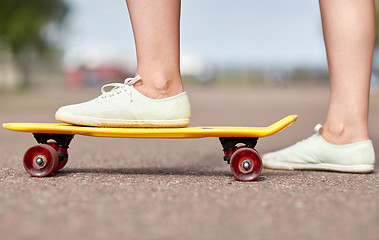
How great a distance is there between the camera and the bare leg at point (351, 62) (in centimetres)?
238

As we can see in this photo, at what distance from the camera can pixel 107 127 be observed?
214 centimetres

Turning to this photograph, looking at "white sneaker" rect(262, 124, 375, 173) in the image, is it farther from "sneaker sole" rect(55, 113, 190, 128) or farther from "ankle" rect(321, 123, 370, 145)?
"sneaker sole" rect(55, 113, 190, 128)

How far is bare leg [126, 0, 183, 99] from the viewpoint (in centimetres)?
216

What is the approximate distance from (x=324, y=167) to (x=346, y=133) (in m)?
0.20

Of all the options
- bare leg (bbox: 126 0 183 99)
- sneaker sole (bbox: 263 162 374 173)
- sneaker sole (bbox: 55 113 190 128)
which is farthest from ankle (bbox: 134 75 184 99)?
sneaker sole (bbox: 263 162 374 173)

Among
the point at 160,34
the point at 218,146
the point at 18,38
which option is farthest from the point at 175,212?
the point at 18,38

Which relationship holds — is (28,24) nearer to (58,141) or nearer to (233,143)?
(58,141)

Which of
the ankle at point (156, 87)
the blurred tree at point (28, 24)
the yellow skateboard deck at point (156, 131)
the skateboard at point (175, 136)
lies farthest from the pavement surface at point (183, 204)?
the blurred tree at point (28, 24)

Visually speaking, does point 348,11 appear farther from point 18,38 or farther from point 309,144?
point 18,38

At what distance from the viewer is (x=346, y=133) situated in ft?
7.95

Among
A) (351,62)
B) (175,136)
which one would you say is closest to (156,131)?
(175,136)

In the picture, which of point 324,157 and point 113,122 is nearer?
point 113,122

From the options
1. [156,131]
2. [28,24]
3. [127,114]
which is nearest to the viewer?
[156,131]

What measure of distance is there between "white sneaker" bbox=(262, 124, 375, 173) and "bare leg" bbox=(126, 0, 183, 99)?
71cm
